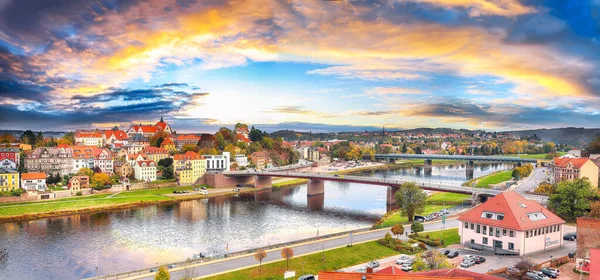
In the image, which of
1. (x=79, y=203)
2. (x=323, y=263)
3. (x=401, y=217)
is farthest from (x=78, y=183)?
(x=323, y=263)

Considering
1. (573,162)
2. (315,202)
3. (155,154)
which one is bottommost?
(315,202)

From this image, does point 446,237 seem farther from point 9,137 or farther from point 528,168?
point 9,137

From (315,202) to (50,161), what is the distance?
37673 millimetres

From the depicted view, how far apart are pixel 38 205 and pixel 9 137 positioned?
3638 centimetres

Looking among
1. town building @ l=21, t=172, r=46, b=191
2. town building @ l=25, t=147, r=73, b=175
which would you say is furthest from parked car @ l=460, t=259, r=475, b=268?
town building @ l=25, t=147, r=73, b=175

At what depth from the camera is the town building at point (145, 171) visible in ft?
212

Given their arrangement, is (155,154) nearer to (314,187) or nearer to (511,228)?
(314,187)

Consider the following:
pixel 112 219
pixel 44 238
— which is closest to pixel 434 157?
pixel 112 219

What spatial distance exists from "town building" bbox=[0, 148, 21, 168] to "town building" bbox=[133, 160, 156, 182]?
50.3ft

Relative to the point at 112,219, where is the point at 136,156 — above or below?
above

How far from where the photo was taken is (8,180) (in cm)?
5138

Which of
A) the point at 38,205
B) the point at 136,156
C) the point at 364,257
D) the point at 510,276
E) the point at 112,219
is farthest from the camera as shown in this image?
the point at 136,156

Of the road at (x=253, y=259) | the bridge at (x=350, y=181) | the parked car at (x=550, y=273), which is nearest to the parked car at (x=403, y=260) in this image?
the road at (x=253, y=259)

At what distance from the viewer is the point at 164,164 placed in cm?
6850
